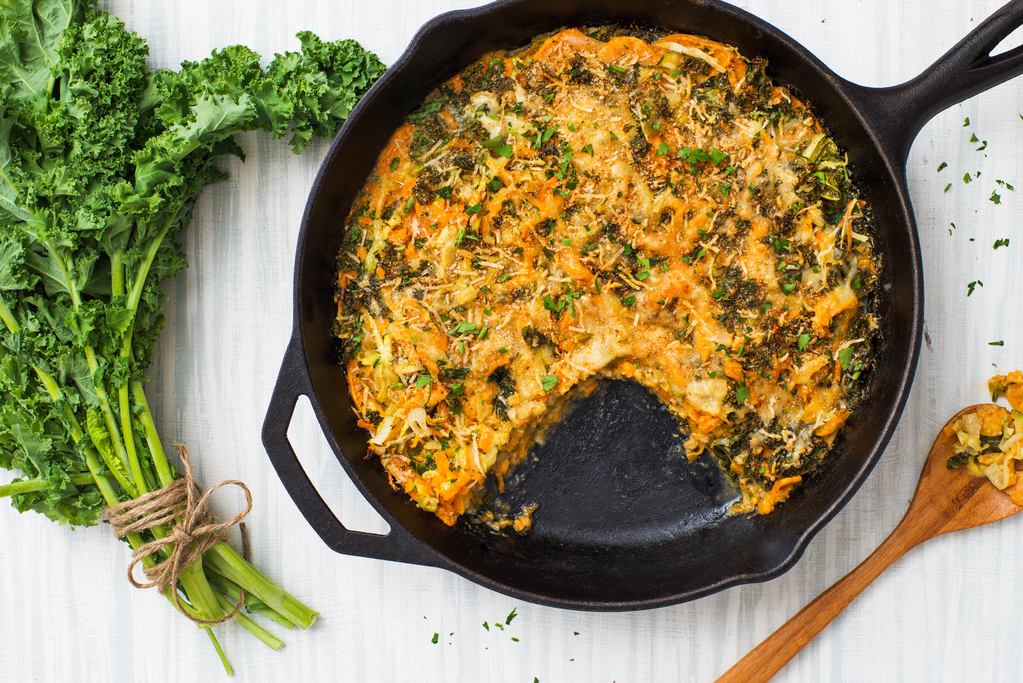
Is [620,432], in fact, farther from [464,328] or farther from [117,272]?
[117,272]

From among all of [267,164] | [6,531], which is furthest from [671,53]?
[6,531]

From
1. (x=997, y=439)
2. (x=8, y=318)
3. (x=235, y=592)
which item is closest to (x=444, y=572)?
(x=235, y=592)

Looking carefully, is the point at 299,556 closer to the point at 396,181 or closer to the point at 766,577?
the point at 396,181

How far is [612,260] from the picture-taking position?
2967 mm

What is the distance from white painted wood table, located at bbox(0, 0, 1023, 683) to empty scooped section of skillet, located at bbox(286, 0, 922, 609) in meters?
0.36

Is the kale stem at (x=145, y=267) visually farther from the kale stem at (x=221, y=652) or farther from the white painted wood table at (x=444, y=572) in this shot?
the kale stem at (x=221, y=652)

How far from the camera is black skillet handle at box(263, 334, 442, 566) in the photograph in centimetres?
289

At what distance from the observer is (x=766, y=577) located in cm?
282

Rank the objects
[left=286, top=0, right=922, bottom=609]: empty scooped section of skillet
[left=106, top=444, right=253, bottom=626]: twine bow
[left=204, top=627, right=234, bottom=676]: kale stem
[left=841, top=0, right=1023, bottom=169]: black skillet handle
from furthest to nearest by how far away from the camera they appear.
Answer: [left=204, top=627, right=234, bottom=676]: kale stem < [left=106, top=444, right=253, bottom=626]: twine bow < [left=286, top=0, right=922, bottom=609]: empty scooped section of skillet < [left=841, top=0, right=1023, bottom=169]: black skillet handle

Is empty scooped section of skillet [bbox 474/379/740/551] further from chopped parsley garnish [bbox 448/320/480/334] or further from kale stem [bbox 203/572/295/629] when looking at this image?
kale stem [bbox 203/572/295/629]

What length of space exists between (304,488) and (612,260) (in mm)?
1669

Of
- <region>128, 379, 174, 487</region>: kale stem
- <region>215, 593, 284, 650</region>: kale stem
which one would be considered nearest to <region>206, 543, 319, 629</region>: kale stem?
<region>215, 593, 284, 650</region>: kale stem

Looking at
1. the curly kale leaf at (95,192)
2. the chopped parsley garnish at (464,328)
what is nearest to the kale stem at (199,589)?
the curly kale leaf at (95,192)

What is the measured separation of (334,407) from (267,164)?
1330mm
